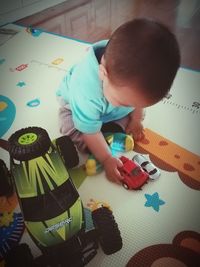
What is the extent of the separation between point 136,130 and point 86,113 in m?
0.17

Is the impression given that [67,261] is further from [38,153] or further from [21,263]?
[38,153]

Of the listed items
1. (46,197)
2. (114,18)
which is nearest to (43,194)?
(46,197)

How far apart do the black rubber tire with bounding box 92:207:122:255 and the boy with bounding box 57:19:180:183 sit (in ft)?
0.42

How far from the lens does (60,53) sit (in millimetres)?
1010

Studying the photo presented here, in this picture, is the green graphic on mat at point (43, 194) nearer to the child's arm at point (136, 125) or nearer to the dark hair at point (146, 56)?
the dark hair at point (146, 56)

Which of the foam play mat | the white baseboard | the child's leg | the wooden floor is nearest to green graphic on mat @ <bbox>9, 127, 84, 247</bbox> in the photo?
the foam play mat

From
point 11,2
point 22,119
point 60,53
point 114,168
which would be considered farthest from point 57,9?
point 114,168

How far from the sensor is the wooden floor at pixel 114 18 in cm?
118

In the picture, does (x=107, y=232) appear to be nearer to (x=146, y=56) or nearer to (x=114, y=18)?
(x=146, y=56)

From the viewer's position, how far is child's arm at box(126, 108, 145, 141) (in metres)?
0.69

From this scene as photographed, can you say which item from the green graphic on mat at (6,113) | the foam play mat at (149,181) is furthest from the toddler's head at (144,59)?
the green graphic on mat at (6,113)

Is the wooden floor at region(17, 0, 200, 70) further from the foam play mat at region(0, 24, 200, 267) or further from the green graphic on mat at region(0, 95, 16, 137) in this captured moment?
the green graphic on mat at region(0, 95, 16, 137)

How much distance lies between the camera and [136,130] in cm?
69

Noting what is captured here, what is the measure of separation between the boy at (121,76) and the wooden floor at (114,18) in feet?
1.81
